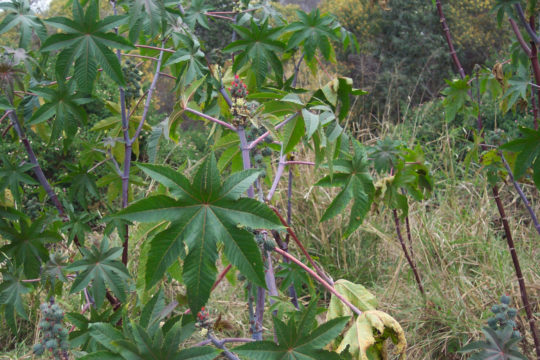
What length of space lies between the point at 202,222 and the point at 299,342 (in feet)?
1.18

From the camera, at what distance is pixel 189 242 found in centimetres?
88

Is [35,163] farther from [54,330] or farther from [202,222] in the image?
[202,222]

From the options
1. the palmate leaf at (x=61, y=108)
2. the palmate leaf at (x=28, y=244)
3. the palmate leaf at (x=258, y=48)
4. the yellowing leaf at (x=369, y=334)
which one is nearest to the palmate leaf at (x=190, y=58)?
the palmate leaf at (x=258, y=48)

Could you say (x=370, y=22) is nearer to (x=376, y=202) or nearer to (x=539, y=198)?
(x=539, y=198)

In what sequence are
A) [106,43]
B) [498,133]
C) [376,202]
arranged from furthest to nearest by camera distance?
[376,202]
[498,133]
[106,43]

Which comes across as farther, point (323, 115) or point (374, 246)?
point (374, 246)

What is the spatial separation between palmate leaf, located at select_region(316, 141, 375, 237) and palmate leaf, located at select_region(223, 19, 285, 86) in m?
0.44

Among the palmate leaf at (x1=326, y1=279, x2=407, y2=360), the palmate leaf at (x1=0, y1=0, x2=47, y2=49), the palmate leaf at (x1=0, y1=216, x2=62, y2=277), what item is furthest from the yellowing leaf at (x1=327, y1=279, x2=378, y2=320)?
the palmate leaf at (x1=0, y1=0, x2=47, y2=49)

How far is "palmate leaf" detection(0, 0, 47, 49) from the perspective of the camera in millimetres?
1419

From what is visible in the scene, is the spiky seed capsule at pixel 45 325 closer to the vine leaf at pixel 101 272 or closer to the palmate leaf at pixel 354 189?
the vine leaf at pixel 101 272

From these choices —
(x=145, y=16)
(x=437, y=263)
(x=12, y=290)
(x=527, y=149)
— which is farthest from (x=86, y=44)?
(x=437, y=263)

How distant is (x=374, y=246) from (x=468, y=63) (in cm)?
680

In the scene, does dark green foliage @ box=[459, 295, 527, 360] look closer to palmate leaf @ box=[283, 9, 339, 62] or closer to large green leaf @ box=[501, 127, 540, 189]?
large green leaf @ box=[501, 127, 540, 189]

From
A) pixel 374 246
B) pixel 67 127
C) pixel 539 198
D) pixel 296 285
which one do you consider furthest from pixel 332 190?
pixel 67 127
